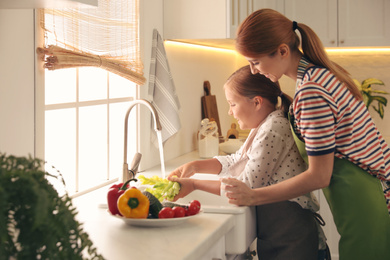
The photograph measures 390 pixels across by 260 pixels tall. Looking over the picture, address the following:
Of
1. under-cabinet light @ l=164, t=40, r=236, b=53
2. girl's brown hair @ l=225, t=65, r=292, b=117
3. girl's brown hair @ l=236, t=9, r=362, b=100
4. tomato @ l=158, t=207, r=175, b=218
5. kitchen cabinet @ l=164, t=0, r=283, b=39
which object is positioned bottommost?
tomato @ l=158, t=207, r=175, b=218

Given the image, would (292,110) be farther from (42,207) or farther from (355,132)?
(42,207)

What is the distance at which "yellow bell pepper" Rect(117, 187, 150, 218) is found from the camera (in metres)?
1.49

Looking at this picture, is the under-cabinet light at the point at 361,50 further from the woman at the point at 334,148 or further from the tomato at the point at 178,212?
the tomato at the point at 178,212

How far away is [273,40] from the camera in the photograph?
168 centimetres

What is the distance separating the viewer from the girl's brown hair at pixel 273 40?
1668 mm

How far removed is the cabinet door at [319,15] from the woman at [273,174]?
1442 mm

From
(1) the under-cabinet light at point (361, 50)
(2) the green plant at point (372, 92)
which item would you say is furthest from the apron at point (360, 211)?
(1) the under-cabinet light at point (361, 50)

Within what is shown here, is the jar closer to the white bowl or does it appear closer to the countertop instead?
the white bowl

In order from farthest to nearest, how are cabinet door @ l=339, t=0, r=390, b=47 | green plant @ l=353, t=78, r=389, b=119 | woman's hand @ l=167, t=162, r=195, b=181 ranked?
green plant @ l=353, t=78, r=389, b=119 → cabinet door @ l=339, t=0, r=390, b=47 → woman's hand @ l=167, t=162, r=195, b=181

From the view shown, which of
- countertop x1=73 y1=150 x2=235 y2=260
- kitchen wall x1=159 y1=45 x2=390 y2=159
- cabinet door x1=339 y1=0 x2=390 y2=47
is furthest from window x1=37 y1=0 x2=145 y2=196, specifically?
cabinet door x1=339 y1=0 x2=390 y2=47

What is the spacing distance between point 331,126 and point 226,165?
66 cm

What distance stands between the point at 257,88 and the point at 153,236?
0.75 m

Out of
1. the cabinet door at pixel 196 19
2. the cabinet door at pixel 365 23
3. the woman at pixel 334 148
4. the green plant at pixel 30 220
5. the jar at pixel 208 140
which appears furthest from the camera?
the cabinet door at pixel 365 23

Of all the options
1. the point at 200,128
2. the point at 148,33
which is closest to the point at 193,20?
the point at 148,33
